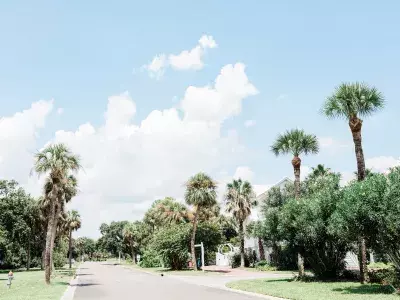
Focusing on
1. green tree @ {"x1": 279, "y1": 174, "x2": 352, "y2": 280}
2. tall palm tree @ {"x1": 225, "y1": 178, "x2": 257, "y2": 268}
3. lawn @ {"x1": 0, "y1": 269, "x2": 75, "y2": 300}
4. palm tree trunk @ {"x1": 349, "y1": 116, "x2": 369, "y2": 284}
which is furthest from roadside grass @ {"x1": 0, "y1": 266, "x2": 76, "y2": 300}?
tall palm tree @ {"x1": 225, "y1": 178, "x2": 257, "y2": 268}

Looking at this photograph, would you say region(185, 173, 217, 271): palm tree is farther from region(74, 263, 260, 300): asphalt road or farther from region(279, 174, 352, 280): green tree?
region(279, 174, 352, 280): green tree

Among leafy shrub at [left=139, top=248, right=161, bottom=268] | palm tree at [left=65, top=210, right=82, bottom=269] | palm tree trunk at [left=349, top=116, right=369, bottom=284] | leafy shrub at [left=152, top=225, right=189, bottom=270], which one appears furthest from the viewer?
palm tree at [left=65, top=210, right=82, bottom=269]

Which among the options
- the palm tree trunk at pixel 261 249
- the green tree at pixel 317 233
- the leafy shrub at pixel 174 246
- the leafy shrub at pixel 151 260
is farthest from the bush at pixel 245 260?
the green tree at pixel 317 233

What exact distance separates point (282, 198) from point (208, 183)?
1017 centimetres

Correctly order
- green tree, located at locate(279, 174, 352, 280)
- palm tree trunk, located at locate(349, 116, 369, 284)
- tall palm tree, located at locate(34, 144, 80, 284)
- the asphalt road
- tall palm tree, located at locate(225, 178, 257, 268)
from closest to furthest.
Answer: the asphalt road < palm tree trunk, located at locate(349, 116, 369, 284) < green tree, located at locate(279, 174, 352, 280) < tall palm tree, located at locate(34, 144, 80, 284) < tall palm tree, located at locate(225, 178, 257, 268)

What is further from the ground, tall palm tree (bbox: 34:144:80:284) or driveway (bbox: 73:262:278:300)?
tall palm tree (bbox: 34:144:80:284)

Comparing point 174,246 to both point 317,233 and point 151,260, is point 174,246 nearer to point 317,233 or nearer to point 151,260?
point 151,260

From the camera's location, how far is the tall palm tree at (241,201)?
55.7 meters

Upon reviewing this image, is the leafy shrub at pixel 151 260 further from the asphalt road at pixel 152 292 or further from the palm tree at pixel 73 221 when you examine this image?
the asphalt road at pixel 152 292

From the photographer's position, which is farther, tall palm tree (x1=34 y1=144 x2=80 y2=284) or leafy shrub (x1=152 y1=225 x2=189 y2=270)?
leafy shrub (x1=152 y1=225 x2=189 y2=270)

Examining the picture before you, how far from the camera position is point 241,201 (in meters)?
55.9

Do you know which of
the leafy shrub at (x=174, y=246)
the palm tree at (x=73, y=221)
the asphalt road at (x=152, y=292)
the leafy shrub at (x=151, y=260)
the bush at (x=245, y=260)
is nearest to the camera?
the asphalt road at (x=152, y=292)

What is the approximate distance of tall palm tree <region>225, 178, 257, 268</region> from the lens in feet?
183

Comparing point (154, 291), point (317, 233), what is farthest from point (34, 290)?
point (317, 233)
